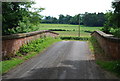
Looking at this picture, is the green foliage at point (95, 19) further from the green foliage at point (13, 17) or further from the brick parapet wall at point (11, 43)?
the brick parapet wall at point (11, 43)

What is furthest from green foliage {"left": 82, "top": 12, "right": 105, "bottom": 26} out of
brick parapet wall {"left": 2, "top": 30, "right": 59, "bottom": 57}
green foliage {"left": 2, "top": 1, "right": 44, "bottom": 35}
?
brick parapet wall {"left": 2, "top": 30, "right": 59, "bottom": 57}

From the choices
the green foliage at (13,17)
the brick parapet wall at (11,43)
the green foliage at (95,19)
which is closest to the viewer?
the brick parapet wall at (11,43)

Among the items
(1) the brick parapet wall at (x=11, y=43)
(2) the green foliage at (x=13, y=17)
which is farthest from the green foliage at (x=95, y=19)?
(1) the brick parapet wall at (x=11, y=43)

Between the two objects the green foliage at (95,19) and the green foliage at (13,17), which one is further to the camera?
the green foliage at (95,19)

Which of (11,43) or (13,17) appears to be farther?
(13,17)

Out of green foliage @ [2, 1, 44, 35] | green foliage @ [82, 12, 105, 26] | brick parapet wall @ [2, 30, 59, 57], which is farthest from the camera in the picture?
green foliage @ [82, 12, 105, 26]

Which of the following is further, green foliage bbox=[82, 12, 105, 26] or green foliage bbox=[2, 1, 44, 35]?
green foliage bbox=[82, 12, 105, 26]

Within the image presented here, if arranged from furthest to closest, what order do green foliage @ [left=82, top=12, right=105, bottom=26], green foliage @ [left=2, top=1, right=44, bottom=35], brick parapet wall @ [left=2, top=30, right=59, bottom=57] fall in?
1. green foliage @ [left=82, top=12, right=105, bottom=26]
2. green foliage @ [left=2, top=1, right=44, bottom=35]
3. brick parapet wall @ [left=2, top=30, right=59, bottom=57]

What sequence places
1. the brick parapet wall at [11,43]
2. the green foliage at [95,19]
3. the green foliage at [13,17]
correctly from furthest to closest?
the green foliage at [95,19] → the green foliage at [13,17] → the brick parapet wall at [11,43]

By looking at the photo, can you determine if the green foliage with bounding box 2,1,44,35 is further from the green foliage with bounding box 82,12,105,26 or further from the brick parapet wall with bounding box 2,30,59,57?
the green foliage with bounding box 82,12,105,26

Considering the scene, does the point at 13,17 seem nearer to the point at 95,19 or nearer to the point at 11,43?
the point at 11,43

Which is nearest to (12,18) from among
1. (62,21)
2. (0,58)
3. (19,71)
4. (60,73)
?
(0,58)

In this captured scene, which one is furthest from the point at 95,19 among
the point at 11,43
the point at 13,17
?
the point at 11,43

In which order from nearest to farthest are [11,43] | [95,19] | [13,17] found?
[11,43]
[13,17]
[95,19]
